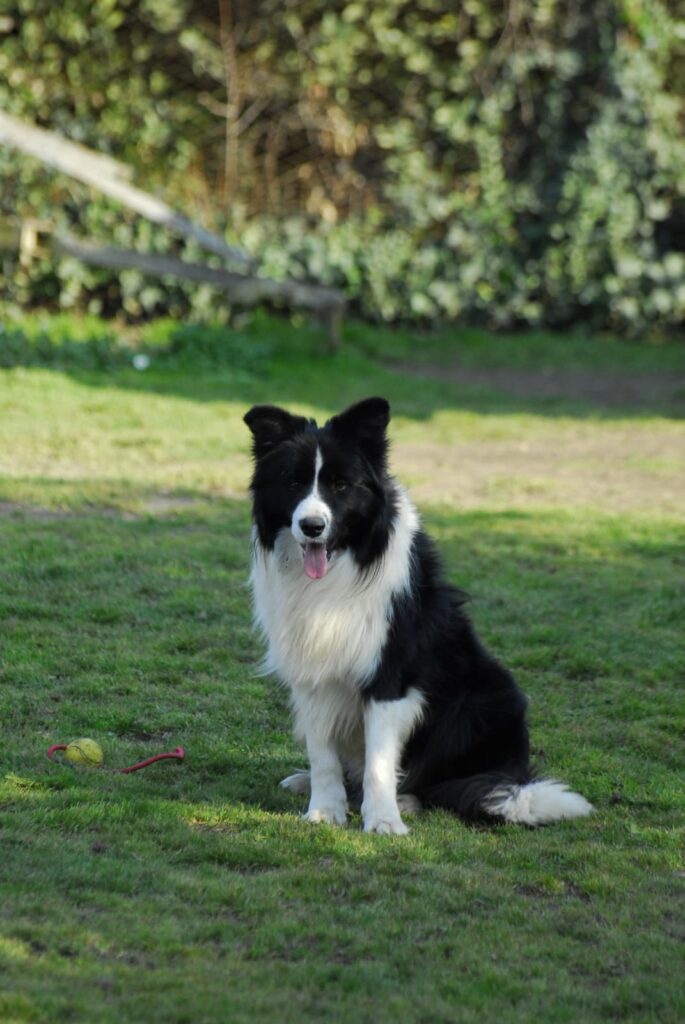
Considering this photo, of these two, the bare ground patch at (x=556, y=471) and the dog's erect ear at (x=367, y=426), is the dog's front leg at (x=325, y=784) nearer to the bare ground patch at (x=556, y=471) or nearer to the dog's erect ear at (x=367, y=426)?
the dog's erect ear at (x=367, y=426)

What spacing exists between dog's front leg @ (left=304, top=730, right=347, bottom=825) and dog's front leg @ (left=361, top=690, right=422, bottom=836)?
0.09m

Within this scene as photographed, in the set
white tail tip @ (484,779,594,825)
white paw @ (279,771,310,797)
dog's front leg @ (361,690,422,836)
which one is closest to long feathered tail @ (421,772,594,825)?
white tail tip @ (484,779,594,825)

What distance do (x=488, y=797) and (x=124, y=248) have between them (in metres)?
11.2

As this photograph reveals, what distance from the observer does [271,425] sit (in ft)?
15.2

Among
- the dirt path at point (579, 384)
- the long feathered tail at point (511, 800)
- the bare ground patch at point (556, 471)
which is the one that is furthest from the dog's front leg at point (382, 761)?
the dirt path at point (579, 384)

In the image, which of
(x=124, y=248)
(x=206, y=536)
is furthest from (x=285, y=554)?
(x=124, y=248)

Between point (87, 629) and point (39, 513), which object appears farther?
point (39, 513)

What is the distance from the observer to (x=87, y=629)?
6.64m

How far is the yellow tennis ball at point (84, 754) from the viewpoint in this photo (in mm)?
4984

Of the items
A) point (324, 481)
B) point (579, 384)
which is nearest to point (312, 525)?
point (324, 481)

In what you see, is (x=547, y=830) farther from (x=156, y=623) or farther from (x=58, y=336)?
(x=58, y=336)

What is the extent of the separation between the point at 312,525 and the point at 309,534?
39 mm

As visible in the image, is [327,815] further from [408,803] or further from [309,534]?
[309,534]

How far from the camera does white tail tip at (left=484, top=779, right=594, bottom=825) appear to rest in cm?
476
